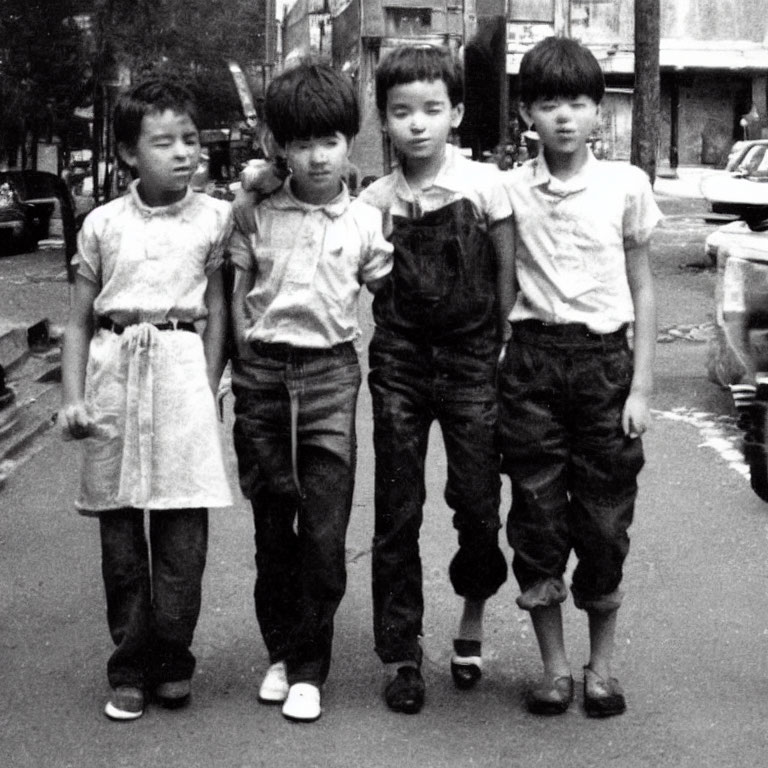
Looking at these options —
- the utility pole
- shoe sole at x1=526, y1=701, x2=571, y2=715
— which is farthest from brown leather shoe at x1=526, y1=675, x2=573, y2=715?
the utility pole

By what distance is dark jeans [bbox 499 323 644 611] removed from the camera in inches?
161

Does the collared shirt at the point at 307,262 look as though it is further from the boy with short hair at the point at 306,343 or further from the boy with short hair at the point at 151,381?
the boy with short hair at the point at 151,381

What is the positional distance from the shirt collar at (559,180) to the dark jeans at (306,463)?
0.68m

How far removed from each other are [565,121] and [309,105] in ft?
2.18

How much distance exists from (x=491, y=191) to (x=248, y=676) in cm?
156

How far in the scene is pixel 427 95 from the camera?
A: 4.09m

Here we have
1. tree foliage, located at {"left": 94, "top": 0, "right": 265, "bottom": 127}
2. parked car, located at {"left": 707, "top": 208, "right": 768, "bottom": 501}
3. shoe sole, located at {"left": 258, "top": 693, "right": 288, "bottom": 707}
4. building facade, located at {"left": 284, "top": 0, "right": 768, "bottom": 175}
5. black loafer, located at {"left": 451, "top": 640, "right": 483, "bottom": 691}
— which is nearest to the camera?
shoe sole, located at {"left": 258, "top": 693, "right": 288, "bottom": 707}

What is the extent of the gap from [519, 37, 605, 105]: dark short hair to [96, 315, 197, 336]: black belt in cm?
109

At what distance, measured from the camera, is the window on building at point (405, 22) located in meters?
49.4

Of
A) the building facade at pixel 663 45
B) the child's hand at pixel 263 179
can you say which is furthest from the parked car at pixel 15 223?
the building facade at pixel 663 45

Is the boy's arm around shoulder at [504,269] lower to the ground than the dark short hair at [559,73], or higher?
lower

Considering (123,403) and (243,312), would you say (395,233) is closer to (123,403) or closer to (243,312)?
(243,312)

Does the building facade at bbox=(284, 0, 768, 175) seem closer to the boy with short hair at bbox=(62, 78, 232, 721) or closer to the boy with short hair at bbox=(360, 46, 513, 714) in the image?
the boy with short hair at bbox=(360, 46, 513, 714)

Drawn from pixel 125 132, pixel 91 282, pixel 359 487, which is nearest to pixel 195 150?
pixel 125 132
